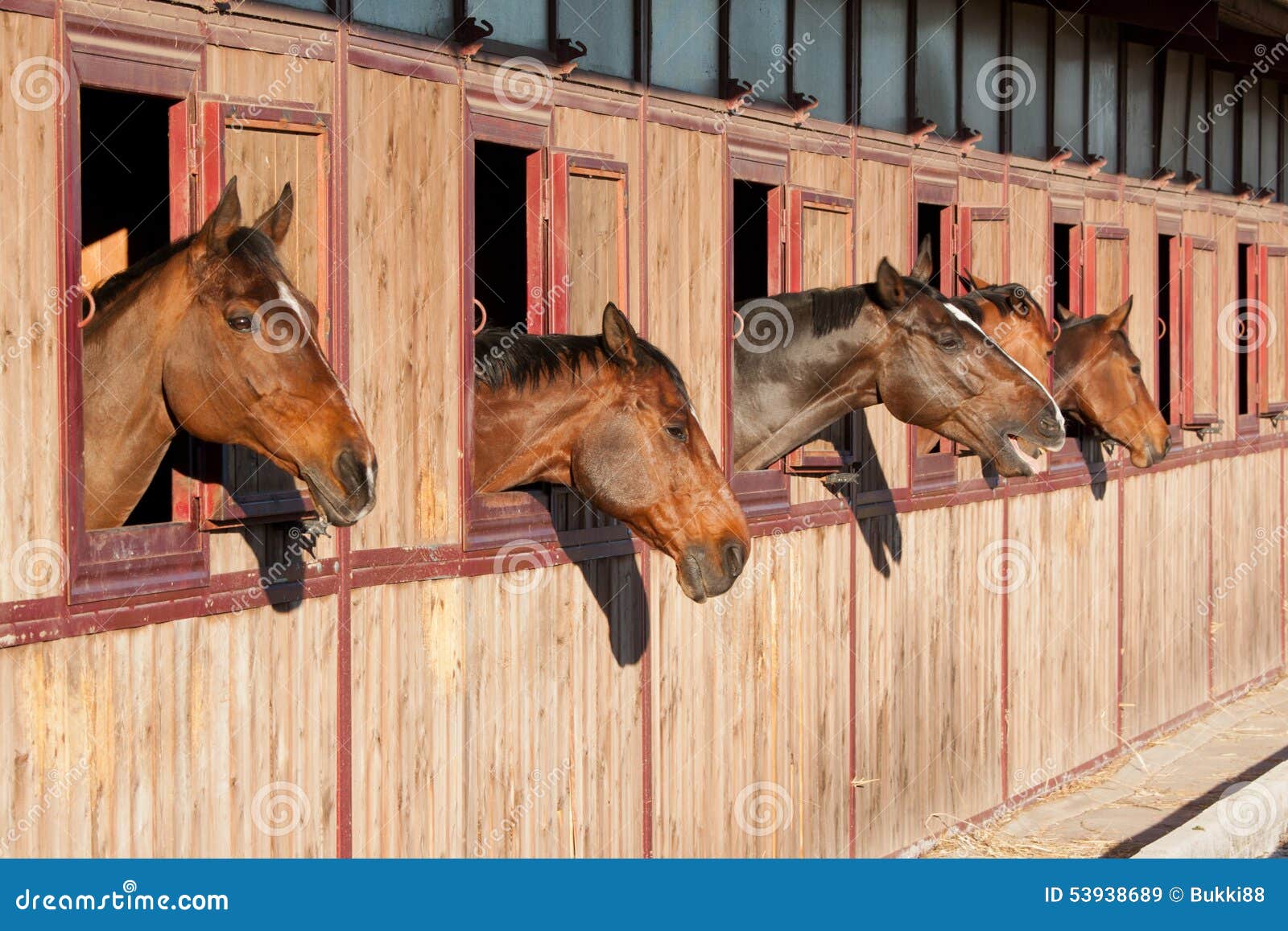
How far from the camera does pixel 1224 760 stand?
13.6m

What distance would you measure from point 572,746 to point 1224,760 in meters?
7.90

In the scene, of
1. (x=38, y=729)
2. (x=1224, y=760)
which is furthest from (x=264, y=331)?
(x=1224, y=760)

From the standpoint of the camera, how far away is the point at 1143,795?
12359 millimetres

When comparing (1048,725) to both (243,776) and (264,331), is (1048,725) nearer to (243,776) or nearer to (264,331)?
(243,776)

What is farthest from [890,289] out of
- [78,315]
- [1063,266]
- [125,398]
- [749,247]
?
[1063,266]

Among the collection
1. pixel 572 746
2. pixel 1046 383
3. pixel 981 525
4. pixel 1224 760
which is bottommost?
pixel 1224 760

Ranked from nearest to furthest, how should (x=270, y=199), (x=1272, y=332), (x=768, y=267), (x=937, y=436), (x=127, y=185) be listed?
1. (x=270, y=199)
2. (x=127, y=185)
3. (x=768, y=267)
4. (x=937, y=436)
5. (x=1272, y=332)

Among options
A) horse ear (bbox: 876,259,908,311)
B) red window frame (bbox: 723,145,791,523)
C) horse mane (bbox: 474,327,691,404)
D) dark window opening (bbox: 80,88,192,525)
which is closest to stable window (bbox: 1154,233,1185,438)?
red window frame (bbox: 723,145,791,523)

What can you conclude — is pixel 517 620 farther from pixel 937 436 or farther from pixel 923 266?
pixel 937 436

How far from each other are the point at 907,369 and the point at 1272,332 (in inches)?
440

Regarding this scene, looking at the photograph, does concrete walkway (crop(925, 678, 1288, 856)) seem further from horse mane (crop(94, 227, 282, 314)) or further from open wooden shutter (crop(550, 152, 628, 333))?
horse mane (crop(94, 227, 282, 314))

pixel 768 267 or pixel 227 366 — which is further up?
pixel 768 267

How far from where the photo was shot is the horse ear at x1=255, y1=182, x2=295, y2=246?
15.9 ft

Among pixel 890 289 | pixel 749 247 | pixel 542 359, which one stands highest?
pixel 749 247
